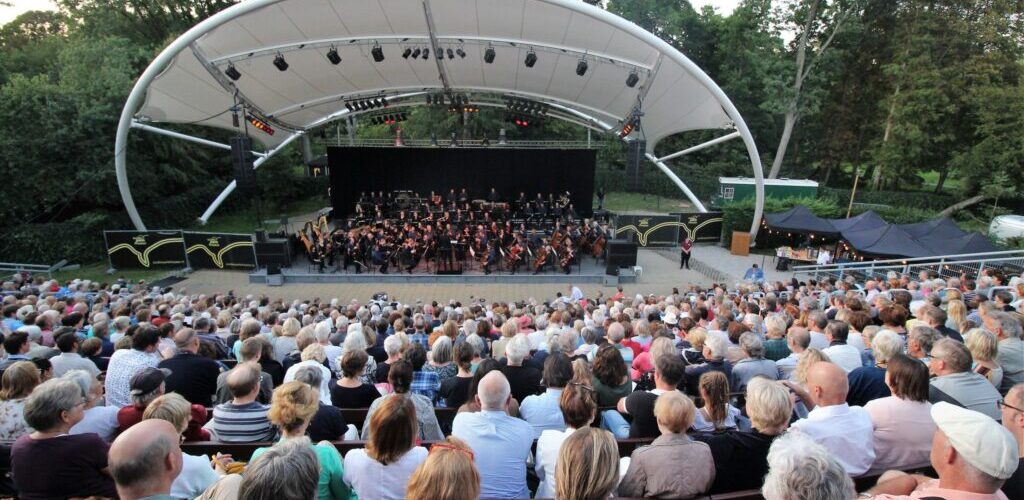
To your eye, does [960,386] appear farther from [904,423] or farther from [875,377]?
[904,423]

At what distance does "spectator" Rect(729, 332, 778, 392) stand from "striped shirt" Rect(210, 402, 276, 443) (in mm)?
3217

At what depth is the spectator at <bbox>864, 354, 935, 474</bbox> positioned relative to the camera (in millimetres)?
2506

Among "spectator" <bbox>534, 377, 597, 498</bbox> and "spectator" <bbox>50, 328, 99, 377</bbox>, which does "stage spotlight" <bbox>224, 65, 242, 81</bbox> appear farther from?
"spectator" <bbox>534, 377, 597, 498</bbox>

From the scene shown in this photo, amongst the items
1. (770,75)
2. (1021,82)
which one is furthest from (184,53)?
(1021,82)

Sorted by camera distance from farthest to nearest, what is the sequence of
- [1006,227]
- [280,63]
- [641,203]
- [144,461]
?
[641,203] → [1006,227] → [280,63] → [144,461]

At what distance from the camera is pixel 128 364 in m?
3.79

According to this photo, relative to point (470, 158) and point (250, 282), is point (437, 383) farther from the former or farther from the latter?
point (470, 158)

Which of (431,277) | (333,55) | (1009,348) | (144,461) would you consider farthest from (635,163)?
(144,461)

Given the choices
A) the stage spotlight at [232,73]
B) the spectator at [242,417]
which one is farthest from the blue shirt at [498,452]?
the stage spotlight at [232,73]

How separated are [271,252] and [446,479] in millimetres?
13252

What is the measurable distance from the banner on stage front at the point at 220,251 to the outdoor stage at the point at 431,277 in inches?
29.4

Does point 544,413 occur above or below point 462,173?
below

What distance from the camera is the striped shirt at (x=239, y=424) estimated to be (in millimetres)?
2883

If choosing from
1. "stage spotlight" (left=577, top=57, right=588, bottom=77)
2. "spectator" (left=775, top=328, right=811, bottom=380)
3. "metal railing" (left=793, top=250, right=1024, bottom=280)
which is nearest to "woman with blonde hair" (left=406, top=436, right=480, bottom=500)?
"spectator" (left=775, top=328, right=811, bottom=380)
